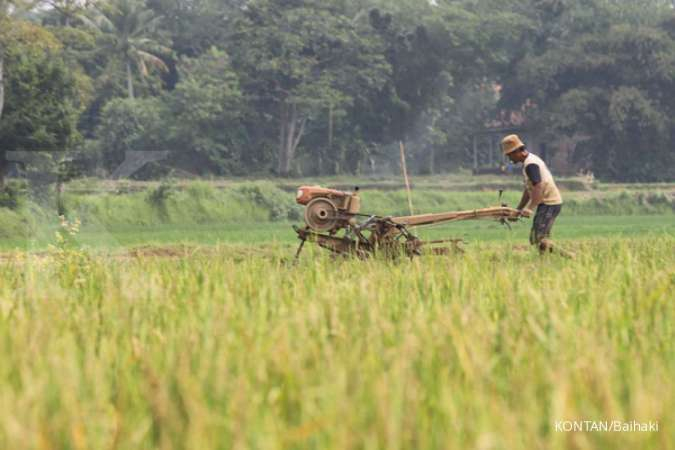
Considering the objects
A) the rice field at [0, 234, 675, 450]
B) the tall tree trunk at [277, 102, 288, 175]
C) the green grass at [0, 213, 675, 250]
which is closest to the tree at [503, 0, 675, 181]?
Answer: the tall tree trunk at [277, 102, 288, 175]

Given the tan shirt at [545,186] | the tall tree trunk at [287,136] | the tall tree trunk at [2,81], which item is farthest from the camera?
the tall tree trunk at [287,136]

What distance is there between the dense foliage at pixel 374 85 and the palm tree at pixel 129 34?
8 centimetres

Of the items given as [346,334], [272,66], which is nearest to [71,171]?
[272,66]

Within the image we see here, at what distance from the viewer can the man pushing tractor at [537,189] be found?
33.6 ft

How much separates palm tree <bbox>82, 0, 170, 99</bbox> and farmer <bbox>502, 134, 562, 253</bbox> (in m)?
41.2

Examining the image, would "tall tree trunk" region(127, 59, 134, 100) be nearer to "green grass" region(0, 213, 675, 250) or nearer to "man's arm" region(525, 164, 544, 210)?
"green grass" region(0, 213, 675, 250)

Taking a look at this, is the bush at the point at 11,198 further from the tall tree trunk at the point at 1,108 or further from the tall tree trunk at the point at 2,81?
the tall tree trunk at the point at 2,81

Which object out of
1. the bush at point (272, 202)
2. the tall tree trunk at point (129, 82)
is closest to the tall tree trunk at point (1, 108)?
the bush at point (272, 202)

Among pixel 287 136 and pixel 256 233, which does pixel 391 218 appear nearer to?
pixel 256 233

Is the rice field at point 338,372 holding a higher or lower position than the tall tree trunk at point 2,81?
lower

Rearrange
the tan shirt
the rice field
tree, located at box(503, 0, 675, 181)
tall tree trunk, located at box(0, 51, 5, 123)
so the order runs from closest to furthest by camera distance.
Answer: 1. the rice field
2. the tan shirt
3. tall tree trunk, located at box(0, 51, 5, 123)
4. tree, located at box(503, 0, 675, 181)

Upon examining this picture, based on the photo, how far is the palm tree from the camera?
166 ft

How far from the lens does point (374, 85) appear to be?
1849 inches

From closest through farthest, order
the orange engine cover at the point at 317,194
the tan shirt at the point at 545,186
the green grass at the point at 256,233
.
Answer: the orange engine cover at the point at 317,194 → the tan shirt at the point at 545,186 → the green grass at the point at 256,233
